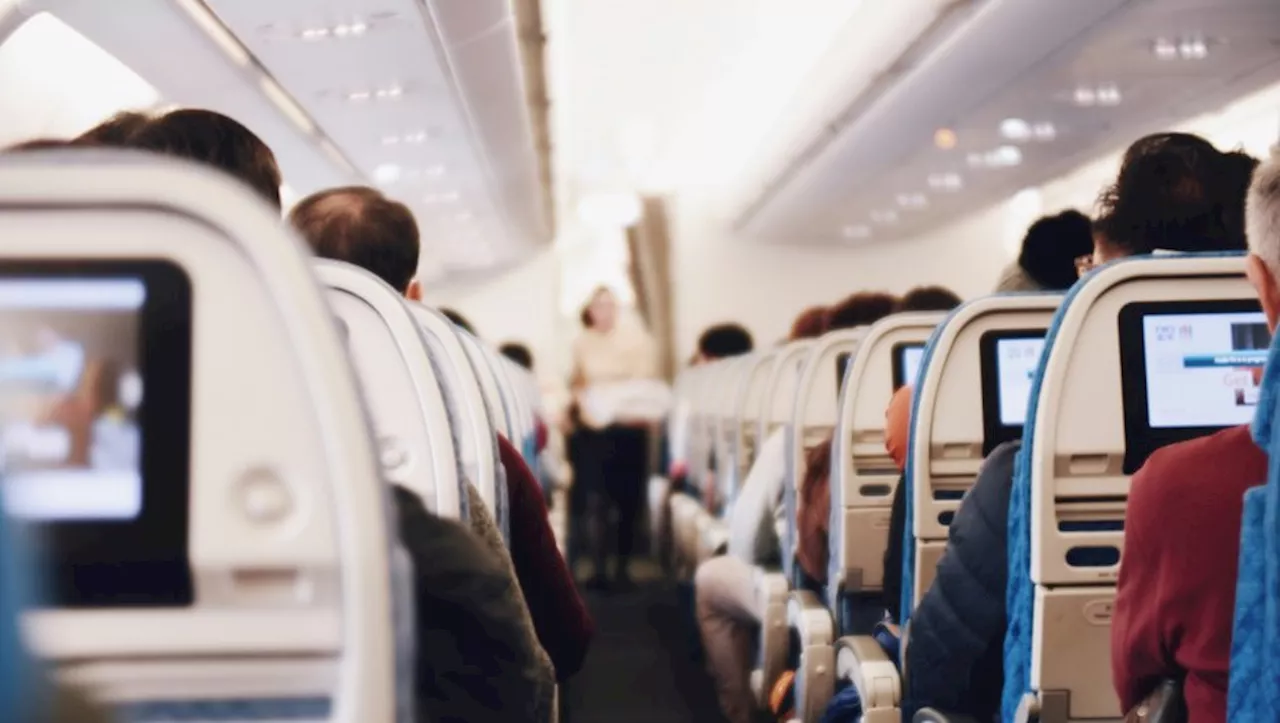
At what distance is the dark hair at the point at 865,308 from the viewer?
18.9 feet

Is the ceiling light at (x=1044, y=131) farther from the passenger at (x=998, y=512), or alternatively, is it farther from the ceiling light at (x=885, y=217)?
the passenger at (x=998, y=512)

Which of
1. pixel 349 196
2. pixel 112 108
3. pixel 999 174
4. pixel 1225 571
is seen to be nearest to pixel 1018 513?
pixel 1225 571

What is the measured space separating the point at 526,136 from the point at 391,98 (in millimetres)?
1920

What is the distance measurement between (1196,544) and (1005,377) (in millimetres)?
1359

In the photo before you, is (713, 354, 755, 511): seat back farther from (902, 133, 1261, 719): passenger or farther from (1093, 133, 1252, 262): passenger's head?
(1093, 133, 1252, 262): passenger's head

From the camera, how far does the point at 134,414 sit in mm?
1159

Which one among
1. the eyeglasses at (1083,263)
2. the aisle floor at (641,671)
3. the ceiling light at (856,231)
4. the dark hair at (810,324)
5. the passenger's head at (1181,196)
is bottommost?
the aisle floor at (641,671)

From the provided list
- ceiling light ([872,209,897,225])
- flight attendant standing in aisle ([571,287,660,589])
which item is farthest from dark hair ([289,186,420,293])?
ceiling light ([872,209,897,225])

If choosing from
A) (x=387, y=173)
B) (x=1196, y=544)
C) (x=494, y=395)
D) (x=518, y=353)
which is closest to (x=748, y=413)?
(x=494, y=395)

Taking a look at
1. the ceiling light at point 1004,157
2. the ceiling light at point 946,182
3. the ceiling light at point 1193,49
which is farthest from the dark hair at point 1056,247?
the ceiling light at point 946,182

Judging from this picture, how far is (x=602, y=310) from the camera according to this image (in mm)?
11203

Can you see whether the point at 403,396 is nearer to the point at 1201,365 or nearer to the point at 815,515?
the point at 1201,365

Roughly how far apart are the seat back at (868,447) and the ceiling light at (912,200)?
872 cm

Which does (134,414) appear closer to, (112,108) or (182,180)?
(182,180)
